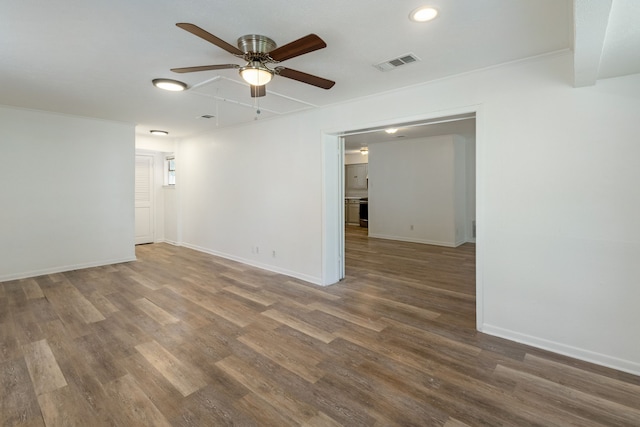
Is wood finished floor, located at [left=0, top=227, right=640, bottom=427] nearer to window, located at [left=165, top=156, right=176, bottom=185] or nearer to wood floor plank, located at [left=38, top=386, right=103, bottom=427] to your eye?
wood floor plank, located at [left=38, top=386, right=103, bottom=427]

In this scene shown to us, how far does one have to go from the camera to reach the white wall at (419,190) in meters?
6.97

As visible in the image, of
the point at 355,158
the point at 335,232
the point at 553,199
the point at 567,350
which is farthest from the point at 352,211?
the point at 567,350

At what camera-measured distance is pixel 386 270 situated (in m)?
4.99

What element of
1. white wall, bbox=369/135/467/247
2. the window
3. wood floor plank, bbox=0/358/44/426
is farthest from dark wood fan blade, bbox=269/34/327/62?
the window

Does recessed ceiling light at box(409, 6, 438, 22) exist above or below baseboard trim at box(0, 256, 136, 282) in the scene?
above

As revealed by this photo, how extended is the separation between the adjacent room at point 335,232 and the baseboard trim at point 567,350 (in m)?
0.01

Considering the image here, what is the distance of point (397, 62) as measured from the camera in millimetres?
2650

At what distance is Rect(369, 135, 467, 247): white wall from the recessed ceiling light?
5474mm

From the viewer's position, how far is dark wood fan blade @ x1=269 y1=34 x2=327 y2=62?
1.82 metres

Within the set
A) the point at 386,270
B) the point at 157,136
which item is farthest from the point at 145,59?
the point at 157,136

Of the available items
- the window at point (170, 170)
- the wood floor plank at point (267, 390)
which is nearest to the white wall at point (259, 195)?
the window at point (170, 170)

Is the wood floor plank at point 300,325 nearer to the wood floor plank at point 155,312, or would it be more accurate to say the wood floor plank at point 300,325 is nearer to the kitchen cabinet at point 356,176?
the wood floor plank at point 155,312

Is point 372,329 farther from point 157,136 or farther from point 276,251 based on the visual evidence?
point 157,136

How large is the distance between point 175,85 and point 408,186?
5959 mm
